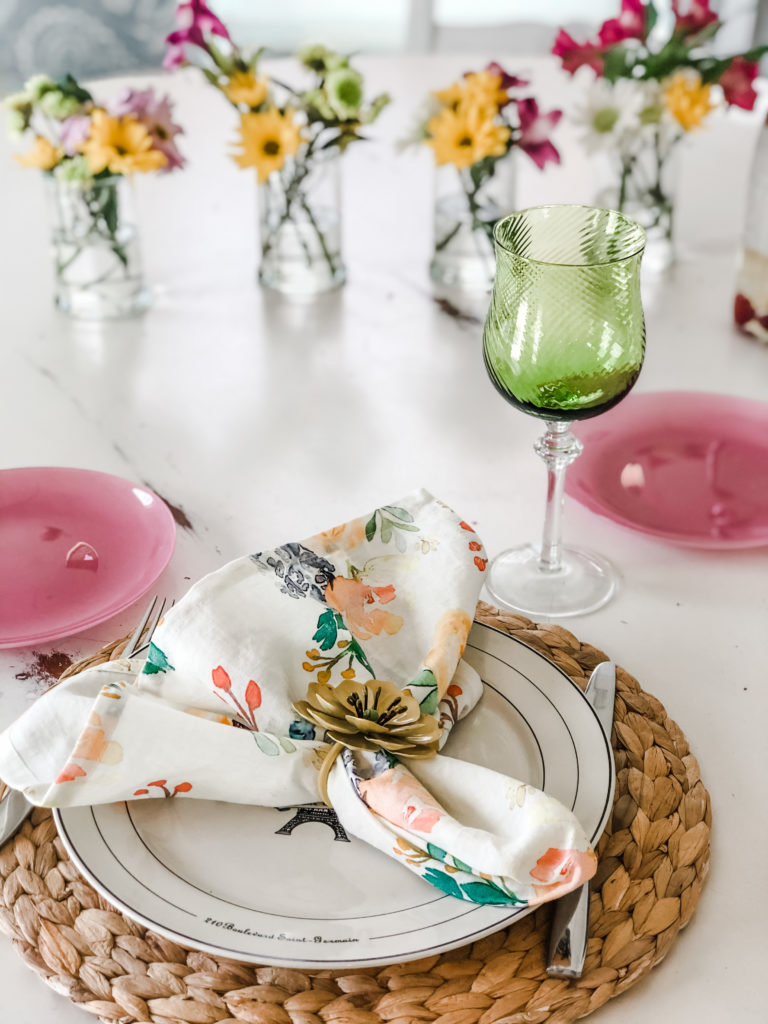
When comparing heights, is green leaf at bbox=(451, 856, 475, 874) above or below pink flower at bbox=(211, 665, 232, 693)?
below

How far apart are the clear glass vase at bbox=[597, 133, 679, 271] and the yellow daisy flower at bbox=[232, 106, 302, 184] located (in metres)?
0.38

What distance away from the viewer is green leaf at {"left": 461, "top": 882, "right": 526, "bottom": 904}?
1.73 ft

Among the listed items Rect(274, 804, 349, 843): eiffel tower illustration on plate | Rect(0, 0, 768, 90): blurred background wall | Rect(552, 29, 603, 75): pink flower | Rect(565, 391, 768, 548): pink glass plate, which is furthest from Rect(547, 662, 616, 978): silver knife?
Rect(0, 0, 768, 90): blurred background wall

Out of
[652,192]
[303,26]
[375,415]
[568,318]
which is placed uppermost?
Answer: [568,318]

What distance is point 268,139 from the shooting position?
120 centimetres

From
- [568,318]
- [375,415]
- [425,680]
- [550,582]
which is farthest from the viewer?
[375,415]

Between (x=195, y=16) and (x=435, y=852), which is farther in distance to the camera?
(x=195, y=16)

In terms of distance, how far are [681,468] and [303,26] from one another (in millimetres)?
2996

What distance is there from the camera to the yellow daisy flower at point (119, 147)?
115cm

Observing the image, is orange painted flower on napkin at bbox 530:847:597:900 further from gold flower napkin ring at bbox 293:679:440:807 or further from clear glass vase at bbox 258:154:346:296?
clear glass vase at bbox 258:154:346:296

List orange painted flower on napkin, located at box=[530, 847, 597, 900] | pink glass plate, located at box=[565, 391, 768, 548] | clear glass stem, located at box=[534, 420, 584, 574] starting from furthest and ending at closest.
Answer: pink glass plate, located at box=[565, 391, 768, 548], clear glass stem, located at box=[534, 420, 584, 574], orange painted flower on napkin, located at box=[530, 847, 597, 900]

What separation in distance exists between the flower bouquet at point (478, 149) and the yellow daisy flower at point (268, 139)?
13 cm

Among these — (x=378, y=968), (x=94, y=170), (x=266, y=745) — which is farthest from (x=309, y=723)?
(x=94, y=170)

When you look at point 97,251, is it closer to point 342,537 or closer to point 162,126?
point 162,126
